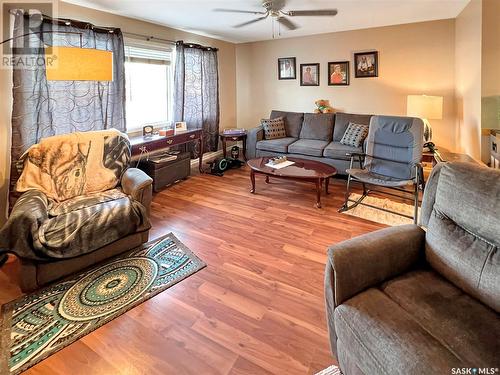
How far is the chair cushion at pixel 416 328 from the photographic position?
996 mm

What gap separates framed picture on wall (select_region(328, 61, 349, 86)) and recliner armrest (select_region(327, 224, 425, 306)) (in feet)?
13.7

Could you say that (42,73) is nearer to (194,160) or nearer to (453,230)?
(194,160)

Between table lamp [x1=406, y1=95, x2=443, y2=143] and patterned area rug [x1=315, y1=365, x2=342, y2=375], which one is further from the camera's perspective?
table lamp [x1=406, y1=95, x2=443, y2=143]

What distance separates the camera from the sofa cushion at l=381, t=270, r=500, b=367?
1019mm

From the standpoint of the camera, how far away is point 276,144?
4.89m

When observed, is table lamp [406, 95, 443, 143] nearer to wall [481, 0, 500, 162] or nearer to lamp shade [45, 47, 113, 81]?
wall [481, 0, 500, 162]

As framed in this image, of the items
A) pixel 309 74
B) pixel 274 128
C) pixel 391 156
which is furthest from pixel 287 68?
pixel 391 156

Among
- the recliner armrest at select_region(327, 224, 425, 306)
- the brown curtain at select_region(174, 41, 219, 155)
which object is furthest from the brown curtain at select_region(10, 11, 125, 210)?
the recliner armrest at select_region(327, 224, 425, 306)

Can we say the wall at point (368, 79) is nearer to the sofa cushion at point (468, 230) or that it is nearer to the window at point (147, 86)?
the window at point (147, 86)

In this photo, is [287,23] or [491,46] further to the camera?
[287,23]

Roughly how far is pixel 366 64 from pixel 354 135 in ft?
4.37

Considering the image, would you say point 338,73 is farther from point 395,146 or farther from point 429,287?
point 429,287

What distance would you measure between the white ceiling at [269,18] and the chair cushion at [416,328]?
10.4ft

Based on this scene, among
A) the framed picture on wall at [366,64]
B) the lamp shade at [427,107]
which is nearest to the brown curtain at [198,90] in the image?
the framed picture on wall at [366,64]
